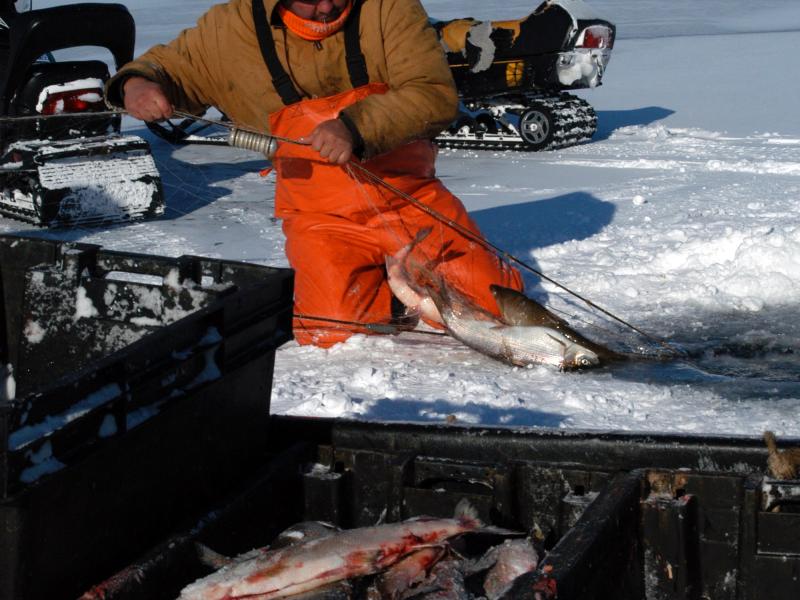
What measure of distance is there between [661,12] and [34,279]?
21.2 metres

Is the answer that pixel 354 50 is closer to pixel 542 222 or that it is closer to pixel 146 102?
pixel 146 102

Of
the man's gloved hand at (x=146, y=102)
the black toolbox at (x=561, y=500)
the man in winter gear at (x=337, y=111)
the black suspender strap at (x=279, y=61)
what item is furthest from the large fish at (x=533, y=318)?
the black toolbox at (x=561, y=500)

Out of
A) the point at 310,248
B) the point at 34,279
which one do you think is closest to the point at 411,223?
the point at 310,248

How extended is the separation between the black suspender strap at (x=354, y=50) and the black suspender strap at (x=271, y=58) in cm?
24

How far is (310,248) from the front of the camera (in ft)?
16.0

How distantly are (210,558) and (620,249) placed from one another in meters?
4.21

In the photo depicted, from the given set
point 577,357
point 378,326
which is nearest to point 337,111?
point 378,326

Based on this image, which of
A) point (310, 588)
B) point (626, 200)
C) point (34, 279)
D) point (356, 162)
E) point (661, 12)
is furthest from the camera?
point (661, 12)

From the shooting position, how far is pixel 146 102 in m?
4.22

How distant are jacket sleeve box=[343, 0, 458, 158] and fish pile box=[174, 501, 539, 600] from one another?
2288 mm

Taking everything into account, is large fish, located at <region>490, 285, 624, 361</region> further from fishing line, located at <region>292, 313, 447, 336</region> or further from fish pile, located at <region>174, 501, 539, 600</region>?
fish pile, located at <region>174, 501, 539, 600</region>

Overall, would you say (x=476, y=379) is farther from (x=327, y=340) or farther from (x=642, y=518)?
(x=642, y=518)

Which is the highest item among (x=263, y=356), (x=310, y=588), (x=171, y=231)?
(x=263, y=356)

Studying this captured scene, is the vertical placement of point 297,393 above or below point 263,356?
below
